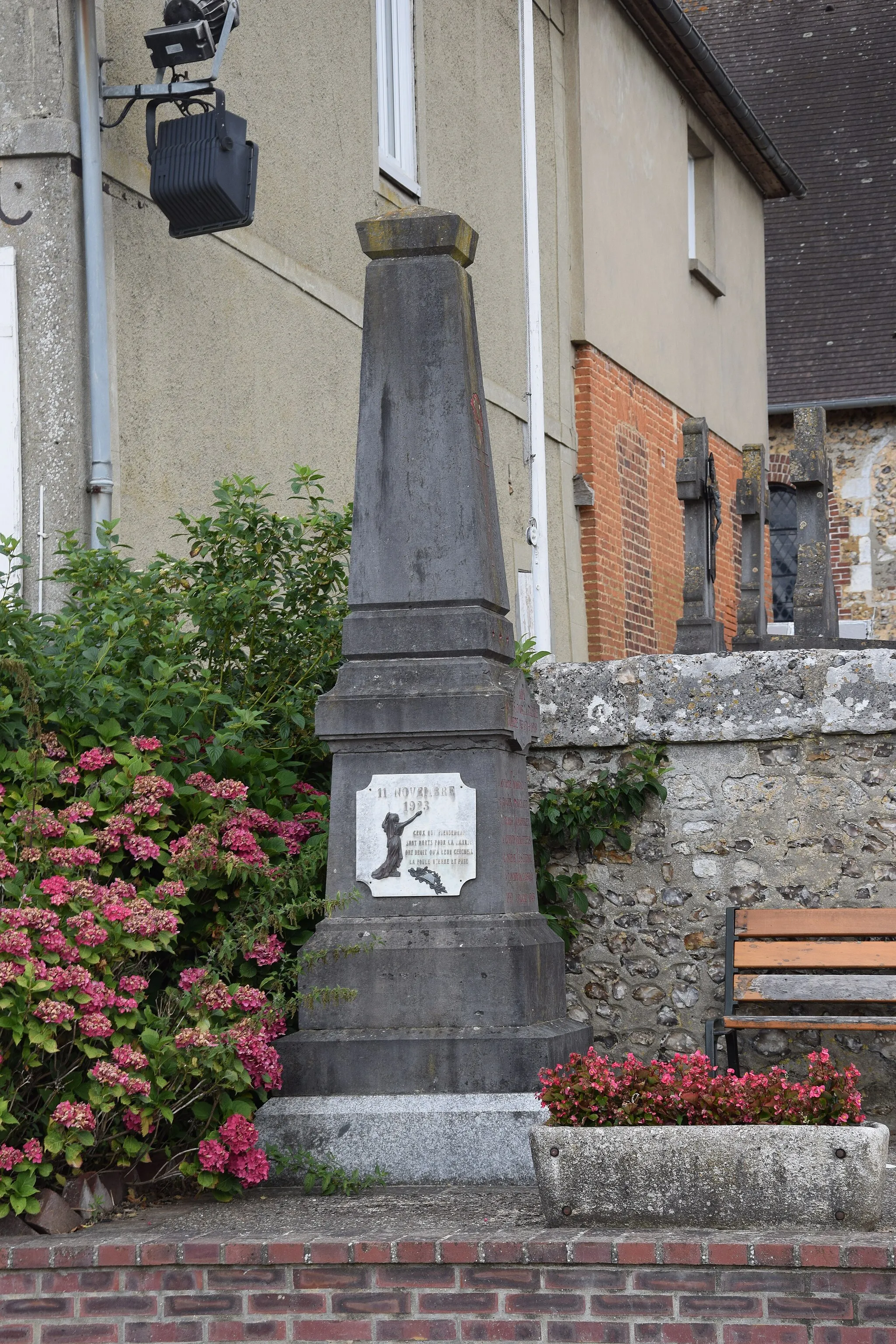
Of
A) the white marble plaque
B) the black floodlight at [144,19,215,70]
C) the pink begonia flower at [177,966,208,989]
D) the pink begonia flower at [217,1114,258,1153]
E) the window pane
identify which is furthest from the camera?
the window pane

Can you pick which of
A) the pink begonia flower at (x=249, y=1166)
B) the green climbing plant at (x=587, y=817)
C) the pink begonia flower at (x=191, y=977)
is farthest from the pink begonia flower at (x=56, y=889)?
the green climbing plant at (x=587, y=817)

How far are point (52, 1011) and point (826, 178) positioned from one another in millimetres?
20702

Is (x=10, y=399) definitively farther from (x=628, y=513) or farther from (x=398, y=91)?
(x=628, y=513)

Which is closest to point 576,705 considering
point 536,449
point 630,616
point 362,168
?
point 362,168

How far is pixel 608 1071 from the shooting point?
4.48 metres

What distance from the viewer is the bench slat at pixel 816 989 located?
20.8 ft

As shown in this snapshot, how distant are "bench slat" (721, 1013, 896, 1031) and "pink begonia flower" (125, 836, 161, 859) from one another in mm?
2317

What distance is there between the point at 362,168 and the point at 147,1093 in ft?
20.5

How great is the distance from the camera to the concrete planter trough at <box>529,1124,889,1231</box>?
4.24 metres

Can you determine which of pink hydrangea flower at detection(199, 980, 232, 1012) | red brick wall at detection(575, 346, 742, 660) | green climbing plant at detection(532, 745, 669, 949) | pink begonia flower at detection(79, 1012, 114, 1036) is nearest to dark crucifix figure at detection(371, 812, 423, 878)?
pink hydrangea flower at detection(199, 980, 232, 1012)

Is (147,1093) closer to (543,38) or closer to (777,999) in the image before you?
(777,999)

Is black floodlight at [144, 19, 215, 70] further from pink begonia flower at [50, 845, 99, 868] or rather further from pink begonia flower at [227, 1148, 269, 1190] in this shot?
pink begonia flower at [227, 1148, 269, 1190]

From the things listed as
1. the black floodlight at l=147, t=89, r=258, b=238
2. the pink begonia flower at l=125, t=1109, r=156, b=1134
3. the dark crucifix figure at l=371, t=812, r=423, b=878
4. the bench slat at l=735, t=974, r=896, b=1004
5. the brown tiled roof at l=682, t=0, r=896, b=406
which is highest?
the brown tiled roof at l=682, t=0, r=896, b=406

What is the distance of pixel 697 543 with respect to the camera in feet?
35.7
